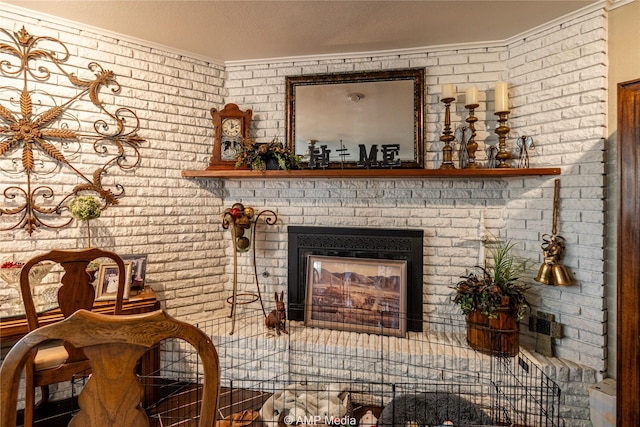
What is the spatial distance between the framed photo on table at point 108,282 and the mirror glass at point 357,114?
1604mm

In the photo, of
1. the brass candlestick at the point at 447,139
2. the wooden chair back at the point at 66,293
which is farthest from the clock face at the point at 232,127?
the brass candlestick at the point at 447,139

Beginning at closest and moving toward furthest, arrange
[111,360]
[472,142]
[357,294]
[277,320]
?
1. [111,360]
2. [472,142]
3. [277,320]
4. [357,294]

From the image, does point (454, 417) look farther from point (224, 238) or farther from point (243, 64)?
point (243, 64)

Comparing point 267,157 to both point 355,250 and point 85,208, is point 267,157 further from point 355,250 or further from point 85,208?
point 85,208

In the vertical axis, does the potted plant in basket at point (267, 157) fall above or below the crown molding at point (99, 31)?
below

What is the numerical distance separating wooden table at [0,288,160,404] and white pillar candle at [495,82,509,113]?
281 cm

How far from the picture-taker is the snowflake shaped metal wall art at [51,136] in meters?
2.25

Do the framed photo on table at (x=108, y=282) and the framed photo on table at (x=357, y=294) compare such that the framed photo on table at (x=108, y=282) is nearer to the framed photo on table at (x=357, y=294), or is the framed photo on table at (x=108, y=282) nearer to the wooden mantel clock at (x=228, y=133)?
the wooden mantel clock at (x=228, y=133)

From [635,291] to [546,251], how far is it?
2.13ft

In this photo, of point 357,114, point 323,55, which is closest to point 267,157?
point 357,114

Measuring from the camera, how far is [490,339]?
2.28 metres

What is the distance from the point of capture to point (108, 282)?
2.32 metres

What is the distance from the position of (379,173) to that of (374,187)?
0.33 meters

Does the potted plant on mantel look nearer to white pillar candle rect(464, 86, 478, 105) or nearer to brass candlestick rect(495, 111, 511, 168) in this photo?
brass candlestick rect(495, 111, 511, 168)
